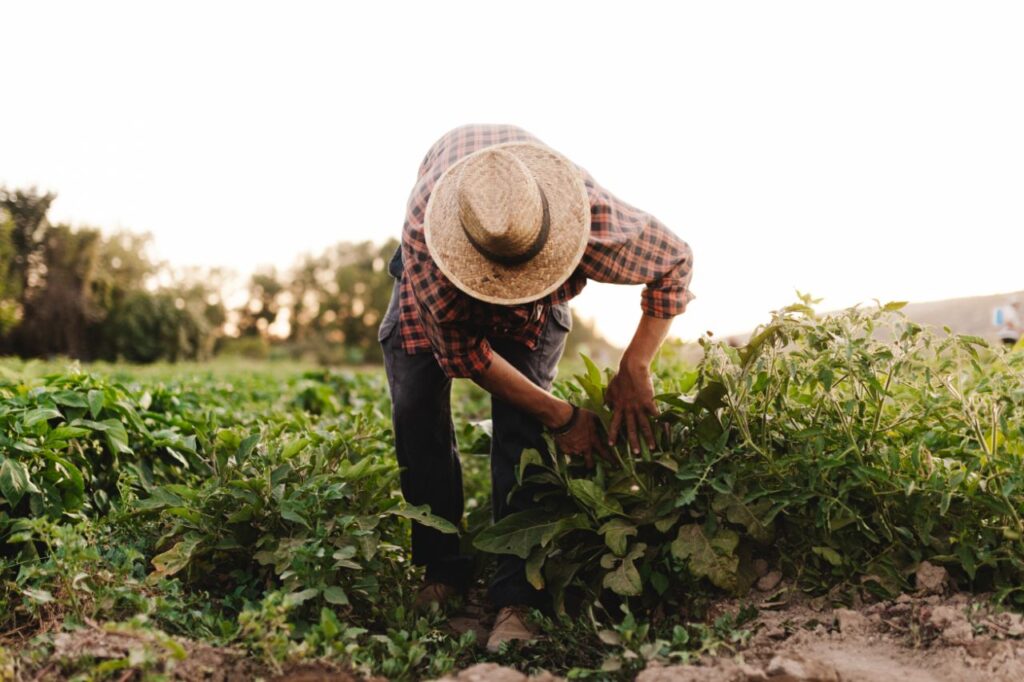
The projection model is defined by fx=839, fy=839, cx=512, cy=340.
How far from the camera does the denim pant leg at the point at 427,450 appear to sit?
296 centimetres

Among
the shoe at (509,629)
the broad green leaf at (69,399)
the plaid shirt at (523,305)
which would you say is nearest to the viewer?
the plaid shirt at (523,305)

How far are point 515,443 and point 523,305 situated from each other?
0.52 meters

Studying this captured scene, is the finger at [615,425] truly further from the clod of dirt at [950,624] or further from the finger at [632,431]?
the clod of dirt at [950,624]

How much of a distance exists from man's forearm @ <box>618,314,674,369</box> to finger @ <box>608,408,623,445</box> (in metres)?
0.15

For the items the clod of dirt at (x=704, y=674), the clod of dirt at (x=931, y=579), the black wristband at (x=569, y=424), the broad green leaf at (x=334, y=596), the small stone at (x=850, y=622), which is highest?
the black wristband at (x=569, y=424)

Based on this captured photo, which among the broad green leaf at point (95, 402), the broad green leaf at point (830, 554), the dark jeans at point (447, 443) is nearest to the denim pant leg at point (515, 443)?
the dark jeans at point (447, 443)

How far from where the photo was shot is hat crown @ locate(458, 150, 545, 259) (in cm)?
207

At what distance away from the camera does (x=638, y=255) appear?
2512mm

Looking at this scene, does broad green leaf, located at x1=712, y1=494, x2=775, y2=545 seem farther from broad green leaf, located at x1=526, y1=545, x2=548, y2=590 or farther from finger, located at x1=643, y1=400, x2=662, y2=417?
broad green leaf, located at x1=526, y1=545, x2=548, y2=590

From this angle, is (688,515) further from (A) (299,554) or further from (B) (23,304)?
(B) (23,304)

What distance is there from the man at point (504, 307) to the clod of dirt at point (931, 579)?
0.85 meters

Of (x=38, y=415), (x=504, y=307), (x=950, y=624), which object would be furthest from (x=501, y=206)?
(x=38, y=415)

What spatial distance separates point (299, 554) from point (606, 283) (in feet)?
3.82

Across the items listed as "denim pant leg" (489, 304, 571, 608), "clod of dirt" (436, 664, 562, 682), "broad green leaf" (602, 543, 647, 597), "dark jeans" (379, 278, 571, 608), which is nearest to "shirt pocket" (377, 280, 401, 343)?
"dark jeans" (379, 278, 571, 608)
